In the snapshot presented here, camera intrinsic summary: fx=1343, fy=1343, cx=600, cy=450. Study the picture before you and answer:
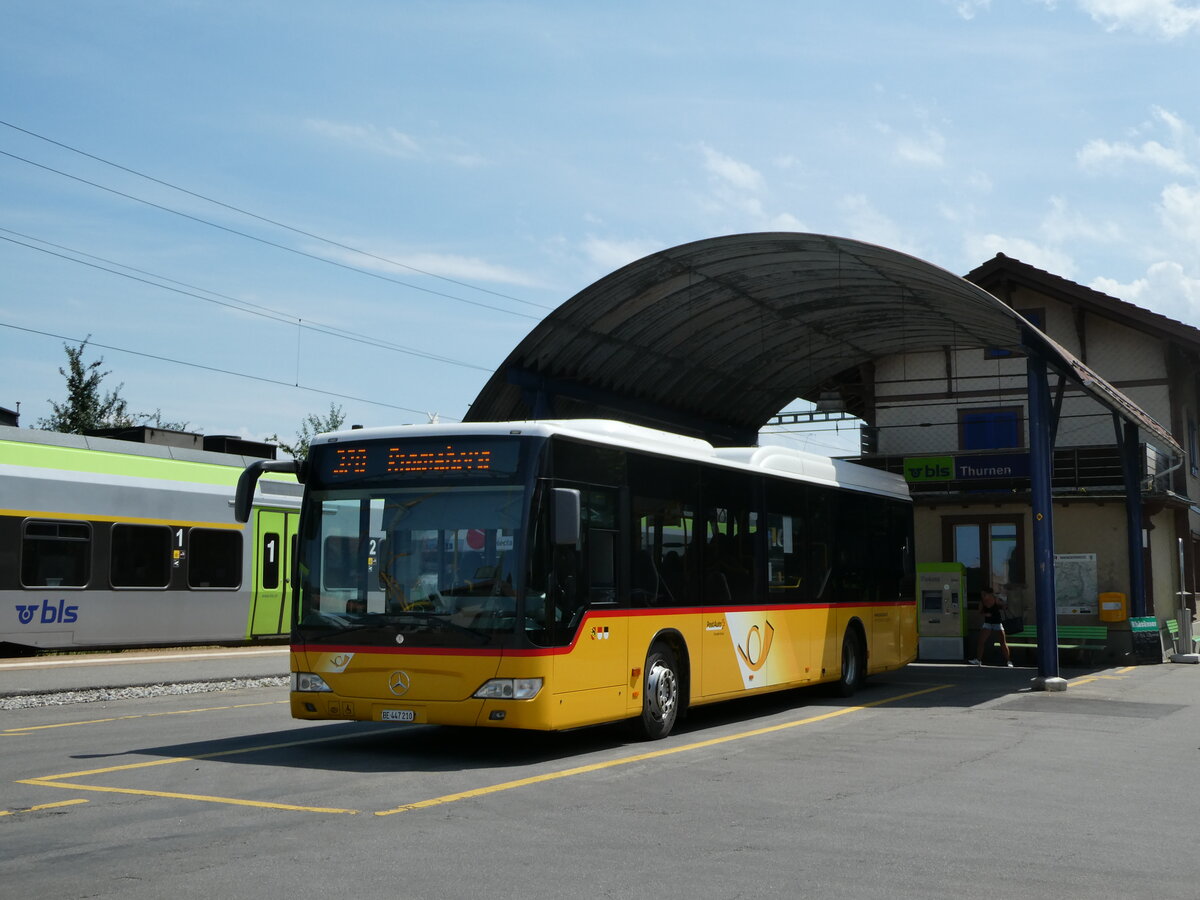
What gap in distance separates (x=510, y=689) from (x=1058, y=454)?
20.9 m

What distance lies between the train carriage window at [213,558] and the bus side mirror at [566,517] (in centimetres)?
1398

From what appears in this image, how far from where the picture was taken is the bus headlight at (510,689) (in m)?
10.3

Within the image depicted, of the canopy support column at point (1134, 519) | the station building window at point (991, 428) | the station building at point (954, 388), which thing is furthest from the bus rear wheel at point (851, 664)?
the station building window at point (991, 428)

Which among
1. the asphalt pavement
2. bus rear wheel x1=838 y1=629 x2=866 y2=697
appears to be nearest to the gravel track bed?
the asphalt pavement

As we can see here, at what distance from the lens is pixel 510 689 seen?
33.8 feet

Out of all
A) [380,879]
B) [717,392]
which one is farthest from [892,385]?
[380,879]

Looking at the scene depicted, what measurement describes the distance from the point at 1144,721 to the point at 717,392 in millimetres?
13658

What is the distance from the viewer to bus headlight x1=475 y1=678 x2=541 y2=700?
10312mm

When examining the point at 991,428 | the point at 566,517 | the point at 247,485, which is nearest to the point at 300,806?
the point at 566,517

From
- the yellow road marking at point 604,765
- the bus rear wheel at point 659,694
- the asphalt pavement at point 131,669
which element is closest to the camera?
the yellow road marking at point 604,765

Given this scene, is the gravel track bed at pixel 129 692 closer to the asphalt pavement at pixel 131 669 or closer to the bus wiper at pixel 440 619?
the asphalt pavement at pixel 131 669

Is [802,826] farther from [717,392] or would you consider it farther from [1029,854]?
[717,392]

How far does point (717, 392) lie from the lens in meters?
27.2

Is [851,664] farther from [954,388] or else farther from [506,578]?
[954,388]
